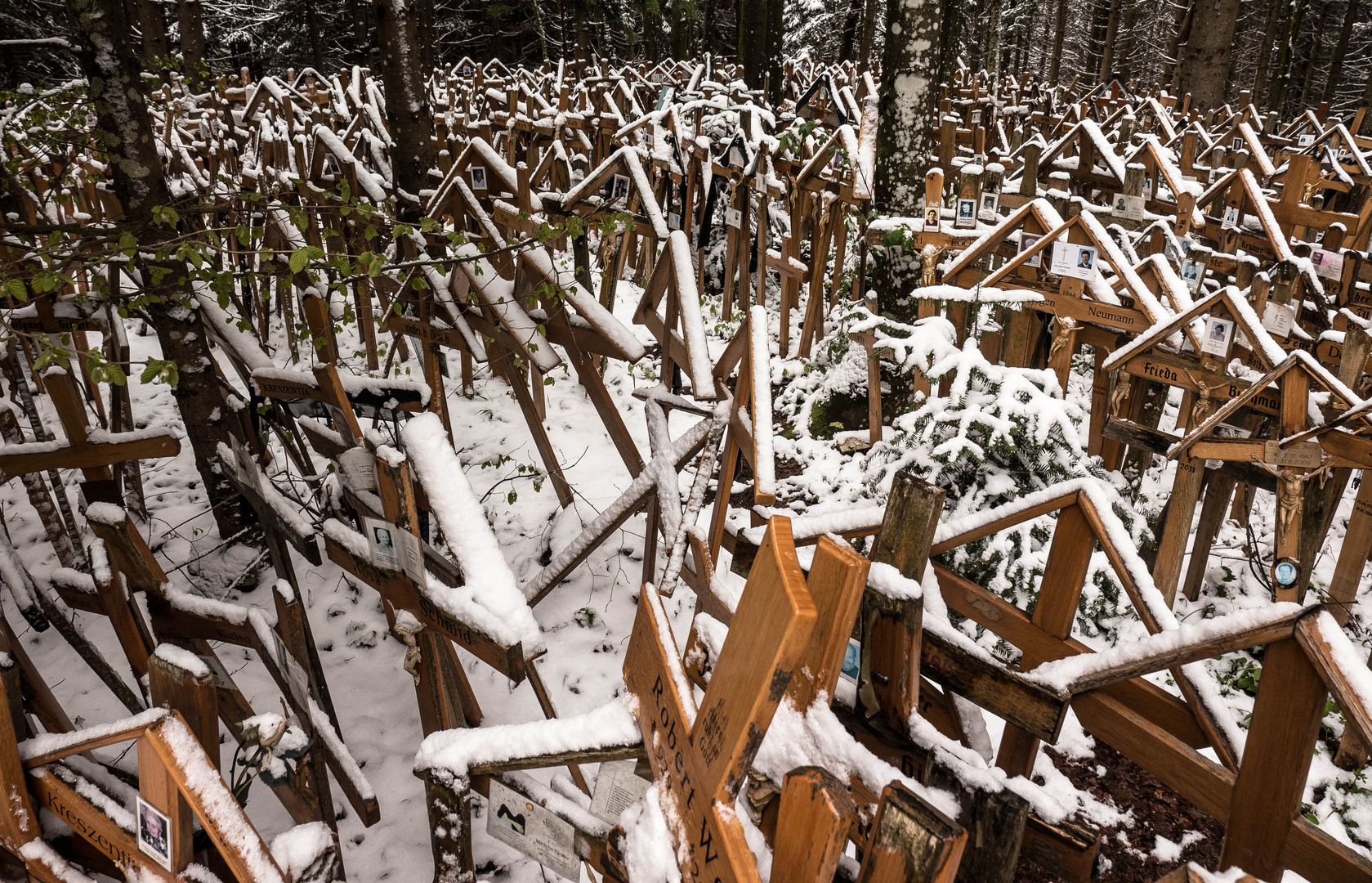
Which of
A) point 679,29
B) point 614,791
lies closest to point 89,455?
point 614,791

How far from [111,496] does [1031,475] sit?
12.5ft

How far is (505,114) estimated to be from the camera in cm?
1012

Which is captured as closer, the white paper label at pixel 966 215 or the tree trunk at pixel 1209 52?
the white paper label at pixel 966 215

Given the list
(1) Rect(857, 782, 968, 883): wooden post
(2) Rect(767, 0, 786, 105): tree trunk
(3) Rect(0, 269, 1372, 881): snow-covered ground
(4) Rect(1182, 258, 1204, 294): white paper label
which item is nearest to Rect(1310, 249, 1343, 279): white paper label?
(4) Rect(1182, 258, 1204, 294): white paper label

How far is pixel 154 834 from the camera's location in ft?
4.96

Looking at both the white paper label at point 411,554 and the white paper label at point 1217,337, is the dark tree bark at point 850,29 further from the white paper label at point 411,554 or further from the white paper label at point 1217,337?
the white paper label at point 411,554

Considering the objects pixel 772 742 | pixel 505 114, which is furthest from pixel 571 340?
pixel 505 114

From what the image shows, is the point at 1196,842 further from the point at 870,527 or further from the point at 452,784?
the point at 452,784

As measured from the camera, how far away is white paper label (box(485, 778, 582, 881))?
1617 millimetres

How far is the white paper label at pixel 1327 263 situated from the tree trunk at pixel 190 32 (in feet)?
45.7

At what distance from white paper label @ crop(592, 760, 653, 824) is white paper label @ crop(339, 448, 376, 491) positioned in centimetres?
119

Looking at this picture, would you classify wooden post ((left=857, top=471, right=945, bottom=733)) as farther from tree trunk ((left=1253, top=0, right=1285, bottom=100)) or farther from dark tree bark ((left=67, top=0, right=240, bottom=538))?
tree trunk ((left=1253, top=0, right=1285, bottom=100))

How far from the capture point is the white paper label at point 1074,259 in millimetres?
3623

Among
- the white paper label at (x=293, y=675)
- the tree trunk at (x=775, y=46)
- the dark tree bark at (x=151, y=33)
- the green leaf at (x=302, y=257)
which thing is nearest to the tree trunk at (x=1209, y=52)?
the tree trunk at (x=775, y=46)
